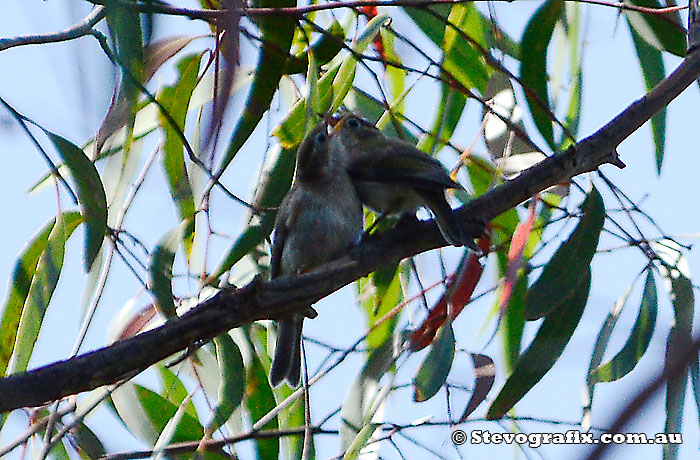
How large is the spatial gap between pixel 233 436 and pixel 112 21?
151 centimetres

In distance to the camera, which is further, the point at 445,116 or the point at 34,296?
the point at 445,116

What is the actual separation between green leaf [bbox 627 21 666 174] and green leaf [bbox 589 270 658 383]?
41 centimetres

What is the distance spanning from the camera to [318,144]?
2.50 meters

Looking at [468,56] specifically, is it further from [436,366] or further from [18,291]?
[18,291]

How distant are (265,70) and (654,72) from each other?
1184 millimetres

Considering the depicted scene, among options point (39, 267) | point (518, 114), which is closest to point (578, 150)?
point (518, 114)

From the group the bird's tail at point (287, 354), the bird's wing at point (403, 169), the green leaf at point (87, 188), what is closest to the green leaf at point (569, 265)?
the bird's wing at point (403, 169)

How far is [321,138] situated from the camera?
8.18 feet

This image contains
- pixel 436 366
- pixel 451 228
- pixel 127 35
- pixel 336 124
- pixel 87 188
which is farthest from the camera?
pixel 336 124

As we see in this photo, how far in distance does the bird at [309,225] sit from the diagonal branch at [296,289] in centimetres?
45

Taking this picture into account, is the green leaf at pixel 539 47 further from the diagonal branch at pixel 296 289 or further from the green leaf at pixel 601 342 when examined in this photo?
the green leaf at pixel 601 342

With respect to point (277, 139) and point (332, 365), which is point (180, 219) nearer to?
point (277, 139)

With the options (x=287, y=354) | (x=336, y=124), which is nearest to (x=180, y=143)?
(x=287, y=354)

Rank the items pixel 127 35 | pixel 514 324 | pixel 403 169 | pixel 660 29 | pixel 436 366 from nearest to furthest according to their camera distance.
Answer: pixel 127 35 → pixel 436 366 → pixel 660 29 → pixel 403 169 → pixel 514 324
